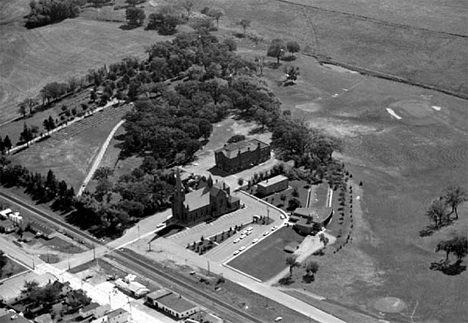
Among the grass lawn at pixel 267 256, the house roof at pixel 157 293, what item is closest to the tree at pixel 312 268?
the grass lawn at pixel 267 256

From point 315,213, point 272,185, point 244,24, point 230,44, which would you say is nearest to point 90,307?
point 315,213

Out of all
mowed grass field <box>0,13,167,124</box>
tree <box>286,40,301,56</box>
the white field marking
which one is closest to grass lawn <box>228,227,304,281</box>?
the white field marking

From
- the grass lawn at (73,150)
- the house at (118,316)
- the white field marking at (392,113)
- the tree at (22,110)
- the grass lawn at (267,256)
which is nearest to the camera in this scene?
the house at (118,316)

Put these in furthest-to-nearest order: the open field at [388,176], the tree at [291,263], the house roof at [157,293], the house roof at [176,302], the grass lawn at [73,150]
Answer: the grass lawn at [73,150] < the tree at [291,263] < the open field at [388,176] < the house roof at [157,293] < the house roof at [176,302]

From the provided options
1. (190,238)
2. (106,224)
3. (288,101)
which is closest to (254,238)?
(190,238)

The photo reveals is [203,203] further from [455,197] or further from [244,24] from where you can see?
[244,24]

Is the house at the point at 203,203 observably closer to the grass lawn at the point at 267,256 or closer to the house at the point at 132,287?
the grass lawn at the point at 267,256
